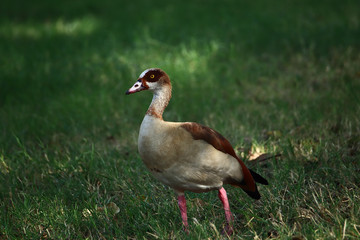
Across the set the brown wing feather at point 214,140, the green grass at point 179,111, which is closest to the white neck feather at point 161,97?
the brown wing feather at point 214,140

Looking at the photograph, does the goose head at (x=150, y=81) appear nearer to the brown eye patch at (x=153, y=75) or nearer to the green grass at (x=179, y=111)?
the brown eye patch at (x=153, y=75)

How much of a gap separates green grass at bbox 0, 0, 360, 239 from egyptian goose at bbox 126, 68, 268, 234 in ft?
0.83

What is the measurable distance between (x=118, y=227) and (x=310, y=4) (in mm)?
7546

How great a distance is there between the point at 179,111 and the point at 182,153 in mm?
2752

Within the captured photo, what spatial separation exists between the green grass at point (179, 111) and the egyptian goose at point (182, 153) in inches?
10.0

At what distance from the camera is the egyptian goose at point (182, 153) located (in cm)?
295

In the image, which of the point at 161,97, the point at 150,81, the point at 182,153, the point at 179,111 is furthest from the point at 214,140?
the point at 179,111

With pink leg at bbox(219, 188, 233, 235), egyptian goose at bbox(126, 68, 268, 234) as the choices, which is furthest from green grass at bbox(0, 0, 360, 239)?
egyptian goose at bbox(126, 68, 268, 234)

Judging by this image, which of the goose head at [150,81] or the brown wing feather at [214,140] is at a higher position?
the goose head at [150,81]

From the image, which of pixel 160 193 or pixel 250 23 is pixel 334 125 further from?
pixel 250 23

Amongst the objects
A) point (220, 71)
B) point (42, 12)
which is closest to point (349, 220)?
point (220, 71)

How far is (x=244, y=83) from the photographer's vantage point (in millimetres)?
6445

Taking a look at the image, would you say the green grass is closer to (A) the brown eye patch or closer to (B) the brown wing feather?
(B) the brown wing feather

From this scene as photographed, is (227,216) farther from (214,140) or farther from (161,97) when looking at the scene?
(161,97)
